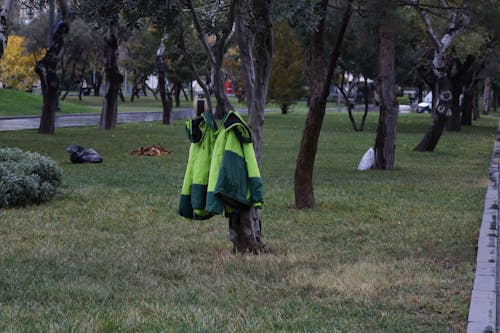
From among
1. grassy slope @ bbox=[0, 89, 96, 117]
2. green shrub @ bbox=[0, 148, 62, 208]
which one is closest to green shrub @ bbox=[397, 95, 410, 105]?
grassy slope @ bbox=[0, 89, 96, 117]

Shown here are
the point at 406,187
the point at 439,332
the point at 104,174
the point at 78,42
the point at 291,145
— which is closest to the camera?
the point at 439,332

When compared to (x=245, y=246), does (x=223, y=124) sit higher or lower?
higher

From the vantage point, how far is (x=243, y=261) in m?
7.68

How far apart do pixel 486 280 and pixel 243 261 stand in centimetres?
215

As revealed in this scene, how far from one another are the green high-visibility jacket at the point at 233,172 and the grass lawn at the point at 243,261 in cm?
57

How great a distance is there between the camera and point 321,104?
37.7ft

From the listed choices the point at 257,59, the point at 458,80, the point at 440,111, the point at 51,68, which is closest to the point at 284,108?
the point at 458,80

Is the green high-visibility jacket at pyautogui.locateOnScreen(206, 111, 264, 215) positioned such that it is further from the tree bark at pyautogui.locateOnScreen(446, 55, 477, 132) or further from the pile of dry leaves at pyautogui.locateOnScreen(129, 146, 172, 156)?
the tree bark at pyautogui.locateOnScreen(446, 55, 477, 132)

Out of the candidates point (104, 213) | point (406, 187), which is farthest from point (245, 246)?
point (406, 187)

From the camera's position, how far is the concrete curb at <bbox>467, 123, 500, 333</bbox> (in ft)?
18.4

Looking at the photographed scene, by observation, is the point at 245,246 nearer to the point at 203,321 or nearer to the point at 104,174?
the point at 203,321

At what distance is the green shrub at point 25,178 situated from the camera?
11.0m

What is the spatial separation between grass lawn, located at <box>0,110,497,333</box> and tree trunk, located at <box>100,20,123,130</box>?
12.3 metres

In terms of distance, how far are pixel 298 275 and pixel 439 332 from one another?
6.10 feet
